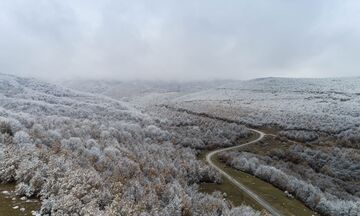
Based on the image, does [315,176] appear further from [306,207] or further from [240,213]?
[240,213]

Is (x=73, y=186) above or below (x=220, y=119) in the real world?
above

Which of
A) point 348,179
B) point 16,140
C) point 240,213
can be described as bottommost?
point 348,179

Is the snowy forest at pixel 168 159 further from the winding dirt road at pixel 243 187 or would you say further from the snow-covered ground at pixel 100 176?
the winding dirt road at pixel 243 187

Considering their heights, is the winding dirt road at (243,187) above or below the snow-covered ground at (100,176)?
below

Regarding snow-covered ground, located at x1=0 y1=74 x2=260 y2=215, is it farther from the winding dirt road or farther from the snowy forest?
the winding dirt road

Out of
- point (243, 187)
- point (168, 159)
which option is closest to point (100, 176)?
point (168, 159)

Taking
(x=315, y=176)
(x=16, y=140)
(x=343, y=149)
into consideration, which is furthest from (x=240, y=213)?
(x=343, y=149)

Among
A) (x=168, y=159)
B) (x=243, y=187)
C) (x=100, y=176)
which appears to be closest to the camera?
(x=100, y=176)

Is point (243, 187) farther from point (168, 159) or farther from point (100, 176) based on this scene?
point (100, 176)

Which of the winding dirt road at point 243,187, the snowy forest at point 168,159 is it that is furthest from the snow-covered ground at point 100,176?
the winding dirt road at point 243,187

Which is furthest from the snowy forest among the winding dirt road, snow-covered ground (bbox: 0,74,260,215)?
the winding dirt road

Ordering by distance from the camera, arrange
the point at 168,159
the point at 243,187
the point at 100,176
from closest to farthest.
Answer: the point at 100,176 → the point at 243,187 → the point at 168,159
